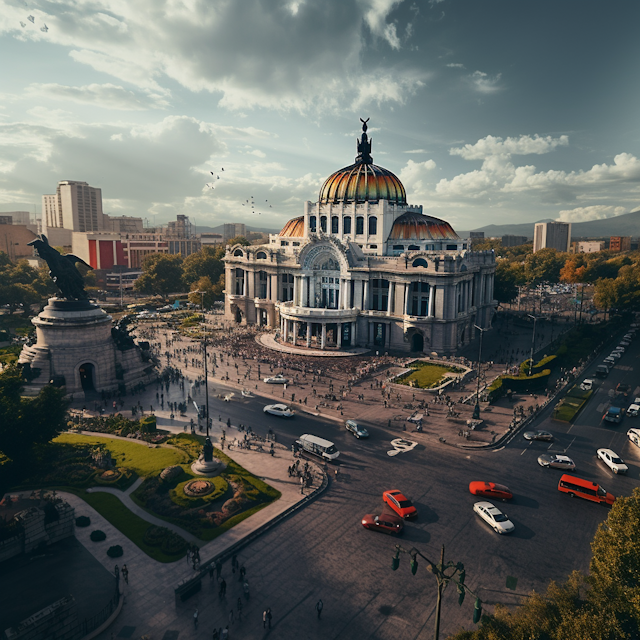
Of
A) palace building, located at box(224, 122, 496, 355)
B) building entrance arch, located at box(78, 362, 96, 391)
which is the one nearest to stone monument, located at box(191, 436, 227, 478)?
building entrance arch, located at box(78, 362, 96, 391)

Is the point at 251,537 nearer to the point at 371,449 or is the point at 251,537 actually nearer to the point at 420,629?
the point at 420,629

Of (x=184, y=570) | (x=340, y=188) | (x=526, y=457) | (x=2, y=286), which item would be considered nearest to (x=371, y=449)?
(x=526, y=457)

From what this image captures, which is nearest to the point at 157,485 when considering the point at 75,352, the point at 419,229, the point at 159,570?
the point at 159,570

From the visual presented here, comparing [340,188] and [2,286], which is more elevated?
[340,188]

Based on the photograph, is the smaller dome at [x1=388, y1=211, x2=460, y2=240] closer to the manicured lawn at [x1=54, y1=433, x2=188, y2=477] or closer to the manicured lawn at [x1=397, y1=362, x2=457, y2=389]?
the manicured lawn at [x1=397, y1=362, x2=457, y2=389]

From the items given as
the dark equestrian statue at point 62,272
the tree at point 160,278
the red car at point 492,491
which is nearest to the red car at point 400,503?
the red car at point 492,491

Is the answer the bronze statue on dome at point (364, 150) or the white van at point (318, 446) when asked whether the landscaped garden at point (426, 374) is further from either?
the bronze statue on dome at point (364, 150)

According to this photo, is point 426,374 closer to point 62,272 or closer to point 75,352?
point 75,352
